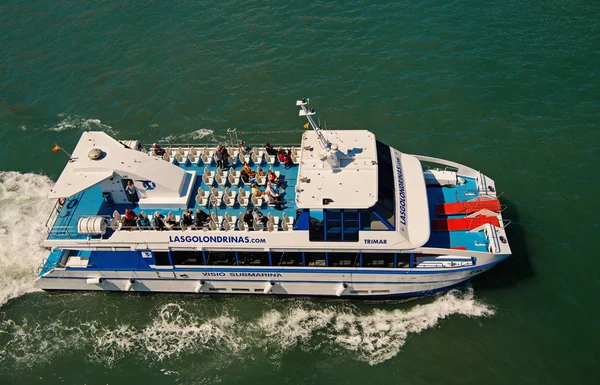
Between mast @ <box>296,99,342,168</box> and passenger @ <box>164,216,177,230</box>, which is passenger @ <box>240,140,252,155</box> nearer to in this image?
mast @ <box>296,99,342,168</box>

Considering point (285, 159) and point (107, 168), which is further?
point (285, 159)

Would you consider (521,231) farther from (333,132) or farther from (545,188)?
(333,132)

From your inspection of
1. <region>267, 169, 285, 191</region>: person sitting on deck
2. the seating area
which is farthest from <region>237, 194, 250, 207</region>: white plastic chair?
<region>267, 169, 285, 191</region>: person sitting on deck

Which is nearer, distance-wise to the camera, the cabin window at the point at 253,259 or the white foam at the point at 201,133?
the cabin window at the point at 253,259

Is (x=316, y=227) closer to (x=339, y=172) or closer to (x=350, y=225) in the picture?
(x=350, y=225)

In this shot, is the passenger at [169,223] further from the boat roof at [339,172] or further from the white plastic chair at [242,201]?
the boat roof at [339,172]

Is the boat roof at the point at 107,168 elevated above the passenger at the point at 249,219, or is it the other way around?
the boat roof at the point at 107,168

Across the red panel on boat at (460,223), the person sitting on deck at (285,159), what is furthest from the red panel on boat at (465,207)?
the person sitting on deck at (285,159)

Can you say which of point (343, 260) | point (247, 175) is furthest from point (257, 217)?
point (343, 260)
